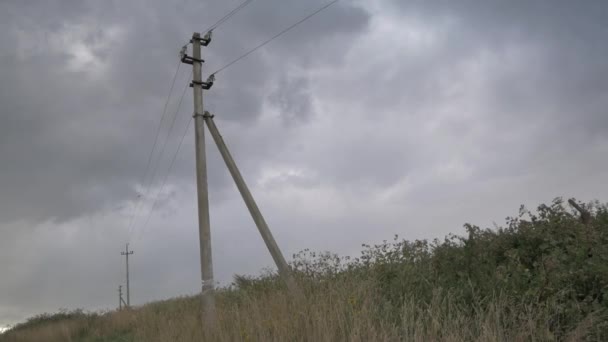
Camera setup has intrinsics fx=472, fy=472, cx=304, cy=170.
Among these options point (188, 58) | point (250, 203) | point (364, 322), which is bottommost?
point (364, 322)

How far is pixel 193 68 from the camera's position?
13.3 meters

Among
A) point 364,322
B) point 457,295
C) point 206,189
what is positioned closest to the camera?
point 364,322

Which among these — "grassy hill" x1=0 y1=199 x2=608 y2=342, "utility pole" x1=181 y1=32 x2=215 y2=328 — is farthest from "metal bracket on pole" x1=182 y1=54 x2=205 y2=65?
"grassy hill" x1=0 y1=199 x2=608 y2=342

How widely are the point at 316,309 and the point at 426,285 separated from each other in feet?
9.03

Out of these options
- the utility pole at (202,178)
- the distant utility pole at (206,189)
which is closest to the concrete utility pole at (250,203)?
the distant utility pole at (206,189)

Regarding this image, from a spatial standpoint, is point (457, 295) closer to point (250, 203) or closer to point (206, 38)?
point (250, 203)

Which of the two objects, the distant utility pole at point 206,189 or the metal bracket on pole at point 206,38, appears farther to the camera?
the metal bracket on pole at point 206,38

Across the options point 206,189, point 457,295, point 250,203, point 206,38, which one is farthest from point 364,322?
point 206,38

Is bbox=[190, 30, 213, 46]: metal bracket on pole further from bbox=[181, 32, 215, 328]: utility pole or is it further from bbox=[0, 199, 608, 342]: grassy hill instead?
bbox=[0, 199, 608, 342]: grassy hill

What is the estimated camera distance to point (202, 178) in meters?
12.0

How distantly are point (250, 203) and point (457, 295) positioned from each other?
574 centimetres

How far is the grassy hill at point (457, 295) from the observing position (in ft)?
18.9

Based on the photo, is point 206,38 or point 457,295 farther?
point 206,38

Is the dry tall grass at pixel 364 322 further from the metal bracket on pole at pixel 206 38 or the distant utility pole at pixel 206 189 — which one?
the metal bracket on pole at pixel 206 38
